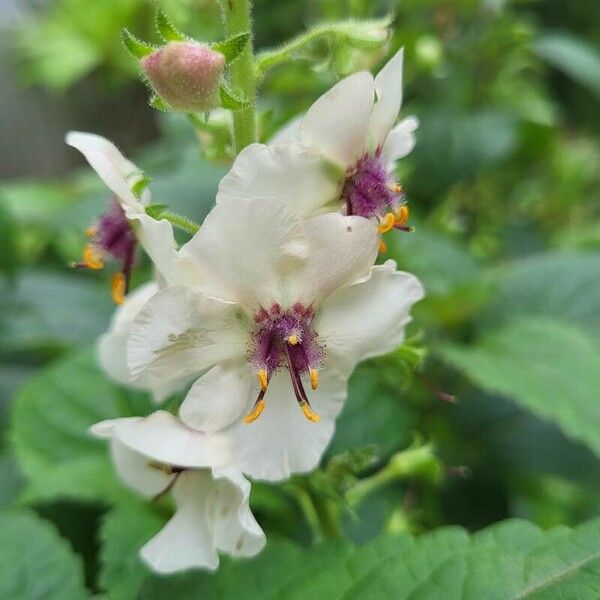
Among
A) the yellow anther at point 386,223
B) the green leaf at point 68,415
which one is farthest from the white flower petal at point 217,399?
the green leaf at point 68,415

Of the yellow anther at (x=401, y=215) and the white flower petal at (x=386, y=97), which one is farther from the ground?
the white flower petal at (x=386, y=97)

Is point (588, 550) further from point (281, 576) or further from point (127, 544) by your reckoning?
point (127, 544)

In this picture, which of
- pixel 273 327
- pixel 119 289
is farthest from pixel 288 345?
pixel 119 289

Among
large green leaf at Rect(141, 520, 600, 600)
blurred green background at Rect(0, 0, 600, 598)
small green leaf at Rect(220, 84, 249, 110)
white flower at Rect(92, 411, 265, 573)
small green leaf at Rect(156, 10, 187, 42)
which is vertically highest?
small green leaf at Rect(156, 10, 187, 42)

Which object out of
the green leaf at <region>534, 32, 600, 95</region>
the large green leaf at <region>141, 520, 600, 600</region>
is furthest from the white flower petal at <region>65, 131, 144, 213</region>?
the green leaf at <region>534, 32, 600, 95</region>

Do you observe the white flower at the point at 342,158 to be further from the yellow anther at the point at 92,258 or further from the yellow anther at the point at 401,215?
the yellow anther at the point at 92,258

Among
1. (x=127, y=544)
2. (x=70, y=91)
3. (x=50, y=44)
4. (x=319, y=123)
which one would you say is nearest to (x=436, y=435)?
(x=127, y=544)

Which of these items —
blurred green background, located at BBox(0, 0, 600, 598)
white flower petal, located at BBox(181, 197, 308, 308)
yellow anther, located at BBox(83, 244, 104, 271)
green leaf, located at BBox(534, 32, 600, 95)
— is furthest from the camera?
green leaf, located at BBox(534, 32, 600, 95)

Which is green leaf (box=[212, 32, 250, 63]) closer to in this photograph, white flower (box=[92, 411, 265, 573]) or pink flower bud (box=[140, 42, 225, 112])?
pink flower bud (box=[140, 42, 225, 112])
